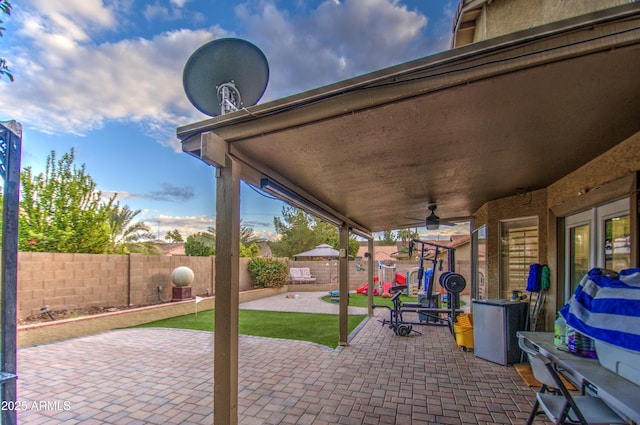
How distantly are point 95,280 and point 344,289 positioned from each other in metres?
5.97

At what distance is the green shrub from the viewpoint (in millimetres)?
13836

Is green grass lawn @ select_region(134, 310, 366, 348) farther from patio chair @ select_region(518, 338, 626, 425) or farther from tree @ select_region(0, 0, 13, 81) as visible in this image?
tree @ select_region(0, 0, 13, 81)

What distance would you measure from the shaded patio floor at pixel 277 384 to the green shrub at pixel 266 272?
782 cm

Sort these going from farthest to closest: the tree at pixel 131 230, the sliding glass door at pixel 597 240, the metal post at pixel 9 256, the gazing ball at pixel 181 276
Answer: the tree at pixel 131 230, the gazing ball at pixel 181 276, the sliding glass door at pixel 597 240, the metal post at pixel 9 256

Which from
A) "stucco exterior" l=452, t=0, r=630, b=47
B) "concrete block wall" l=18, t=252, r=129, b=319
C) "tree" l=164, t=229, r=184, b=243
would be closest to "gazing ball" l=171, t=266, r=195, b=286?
"concrete block wall" l=18, t=252, r=129, b=319

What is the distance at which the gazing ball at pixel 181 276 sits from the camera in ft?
30.7

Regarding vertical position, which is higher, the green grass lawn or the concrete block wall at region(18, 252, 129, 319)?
the concrete block wall at region(18, 252, 129, 319)

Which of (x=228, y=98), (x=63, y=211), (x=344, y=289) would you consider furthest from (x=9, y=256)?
(x=63, y=211)

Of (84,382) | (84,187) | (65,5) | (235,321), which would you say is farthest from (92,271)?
(235,321)

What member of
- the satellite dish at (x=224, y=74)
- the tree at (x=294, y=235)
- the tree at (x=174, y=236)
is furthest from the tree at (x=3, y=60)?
the tree at (x=174, y=236)

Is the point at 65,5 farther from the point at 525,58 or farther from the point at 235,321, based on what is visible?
the point at 525,58

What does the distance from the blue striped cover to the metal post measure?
393 cm

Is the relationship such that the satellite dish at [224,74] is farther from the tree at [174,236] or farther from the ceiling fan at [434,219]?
the tree at [174,236]

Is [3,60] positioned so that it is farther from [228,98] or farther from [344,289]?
[344,289]
